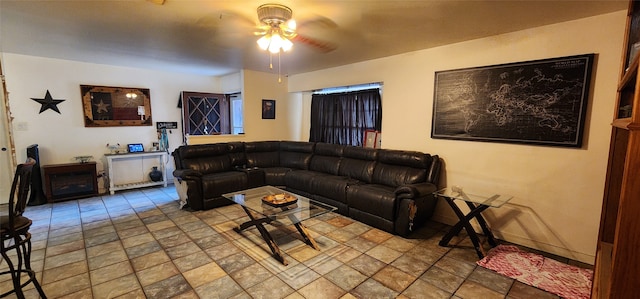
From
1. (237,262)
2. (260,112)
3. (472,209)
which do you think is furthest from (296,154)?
(472,209)

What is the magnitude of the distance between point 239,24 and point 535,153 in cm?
337

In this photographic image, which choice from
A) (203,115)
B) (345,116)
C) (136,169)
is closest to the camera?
(345,116)

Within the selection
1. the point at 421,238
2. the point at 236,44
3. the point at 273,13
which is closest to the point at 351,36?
the point at 273,13

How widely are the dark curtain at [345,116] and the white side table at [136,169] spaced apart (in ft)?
10.2

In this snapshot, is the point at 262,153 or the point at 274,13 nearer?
the point at 274,13

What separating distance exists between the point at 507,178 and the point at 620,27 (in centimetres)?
163

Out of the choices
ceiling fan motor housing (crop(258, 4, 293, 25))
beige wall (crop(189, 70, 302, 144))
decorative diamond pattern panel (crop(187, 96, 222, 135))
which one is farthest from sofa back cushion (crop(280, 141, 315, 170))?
ceiling fan motor housing (crop(258, 4, 293, 25))

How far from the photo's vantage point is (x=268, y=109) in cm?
554

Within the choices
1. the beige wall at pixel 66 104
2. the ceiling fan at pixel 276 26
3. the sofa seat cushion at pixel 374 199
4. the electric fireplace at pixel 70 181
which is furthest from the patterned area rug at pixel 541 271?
the beige wall at pixel 66 104

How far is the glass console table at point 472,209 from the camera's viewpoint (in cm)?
264

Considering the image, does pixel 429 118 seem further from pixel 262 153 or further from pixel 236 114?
pixel 236 114

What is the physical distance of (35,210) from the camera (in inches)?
152

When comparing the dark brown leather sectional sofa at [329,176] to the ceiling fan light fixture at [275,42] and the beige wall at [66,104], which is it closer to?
the beige wall at [66,104]

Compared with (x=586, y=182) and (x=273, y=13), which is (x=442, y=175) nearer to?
(x=586, y=182)
